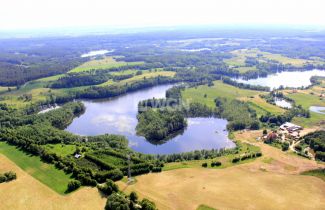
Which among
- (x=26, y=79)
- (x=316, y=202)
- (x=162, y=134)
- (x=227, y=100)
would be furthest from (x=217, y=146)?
(x=26, y=79)

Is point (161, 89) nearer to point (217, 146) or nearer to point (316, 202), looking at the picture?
point (217, 146)

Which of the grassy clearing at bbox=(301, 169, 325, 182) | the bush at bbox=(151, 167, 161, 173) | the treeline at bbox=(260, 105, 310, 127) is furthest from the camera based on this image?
the treeline at bbox=(260, 105, 310, 127)

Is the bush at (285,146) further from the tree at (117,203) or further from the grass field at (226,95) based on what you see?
the tree at (117,203)

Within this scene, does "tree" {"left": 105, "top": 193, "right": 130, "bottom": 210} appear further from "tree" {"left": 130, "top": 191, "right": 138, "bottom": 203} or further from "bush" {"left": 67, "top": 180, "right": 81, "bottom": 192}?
"bush" {"left": 67, "top": 180, "right": 81, "bottom": 192}

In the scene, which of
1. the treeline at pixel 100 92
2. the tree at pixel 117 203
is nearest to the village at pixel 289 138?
the tree at pixel 117 203

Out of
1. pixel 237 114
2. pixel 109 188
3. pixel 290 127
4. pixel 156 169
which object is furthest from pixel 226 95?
pixel 109 188

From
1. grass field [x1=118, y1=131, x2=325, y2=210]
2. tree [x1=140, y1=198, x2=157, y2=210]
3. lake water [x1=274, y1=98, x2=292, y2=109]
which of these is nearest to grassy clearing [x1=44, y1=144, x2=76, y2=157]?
grass field [x1=118, y1=131, x2=325, y2=210]
